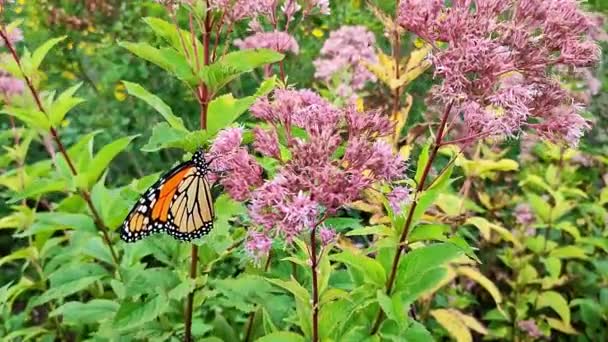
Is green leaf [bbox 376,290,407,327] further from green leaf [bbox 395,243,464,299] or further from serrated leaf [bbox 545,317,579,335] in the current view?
serrated leaf [bbox 545,317,579,335]

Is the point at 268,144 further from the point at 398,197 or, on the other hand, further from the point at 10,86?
the point at 10,86

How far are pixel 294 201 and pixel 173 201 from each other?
2.54ft

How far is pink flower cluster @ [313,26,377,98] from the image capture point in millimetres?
3710

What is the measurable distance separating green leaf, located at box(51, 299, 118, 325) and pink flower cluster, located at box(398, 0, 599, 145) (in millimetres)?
1462

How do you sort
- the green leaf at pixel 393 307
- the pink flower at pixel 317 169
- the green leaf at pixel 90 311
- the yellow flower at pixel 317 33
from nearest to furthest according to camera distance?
the pink flower at pixel 317 169, the green leaf at pixel 393 307, the green leaf at pixel 90 311, the yellow flower at pixel 317 33

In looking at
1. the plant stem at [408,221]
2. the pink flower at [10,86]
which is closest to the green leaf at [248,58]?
the plant stem at [408,221]

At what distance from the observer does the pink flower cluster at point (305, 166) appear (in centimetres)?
177

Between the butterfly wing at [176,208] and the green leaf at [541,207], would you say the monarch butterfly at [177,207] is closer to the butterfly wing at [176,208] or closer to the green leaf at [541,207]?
the butterfly wing at [176,208]

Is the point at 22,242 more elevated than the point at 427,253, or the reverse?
the point at 427,253

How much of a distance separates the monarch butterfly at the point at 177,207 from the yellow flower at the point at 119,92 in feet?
9.96

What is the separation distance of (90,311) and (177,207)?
0.64 m

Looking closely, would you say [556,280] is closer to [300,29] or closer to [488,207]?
[488,207]

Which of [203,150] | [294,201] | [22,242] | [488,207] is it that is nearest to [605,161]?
[488,207]

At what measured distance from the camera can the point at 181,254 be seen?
265 centimetres
